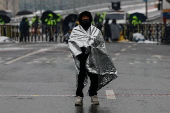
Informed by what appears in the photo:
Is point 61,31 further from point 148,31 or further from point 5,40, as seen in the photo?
point 148,31

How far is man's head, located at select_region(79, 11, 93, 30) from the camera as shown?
8016 millimetres

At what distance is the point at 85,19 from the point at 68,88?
8.17ft

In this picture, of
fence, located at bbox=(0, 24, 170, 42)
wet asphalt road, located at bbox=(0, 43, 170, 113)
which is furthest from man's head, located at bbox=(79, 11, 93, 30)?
fence, located at bbox=(0, 24, 170, 42)

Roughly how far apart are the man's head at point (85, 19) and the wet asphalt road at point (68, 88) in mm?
1234

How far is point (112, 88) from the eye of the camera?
1021 cm

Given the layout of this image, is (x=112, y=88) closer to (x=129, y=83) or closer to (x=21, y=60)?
(x=129, y=83)

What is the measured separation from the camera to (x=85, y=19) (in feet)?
26.3

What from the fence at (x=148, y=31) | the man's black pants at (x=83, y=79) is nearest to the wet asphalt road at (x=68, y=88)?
the man's black pants at (x=83, y=79)

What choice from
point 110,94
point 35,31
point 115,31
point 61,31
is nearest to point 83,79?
point 110,94

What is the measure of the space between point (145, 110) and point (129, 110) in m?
0.23

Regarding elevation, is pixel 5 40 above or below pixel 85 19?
below

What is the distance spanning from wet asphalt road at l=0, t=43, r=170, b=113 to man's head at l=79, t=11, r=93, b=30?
1.23m

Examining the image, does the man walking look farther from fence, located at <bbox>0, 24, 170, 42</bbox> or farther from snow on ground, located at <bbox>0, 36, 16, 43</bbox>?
fence, located at <bbox>0, 24, 170, 42</bbox>

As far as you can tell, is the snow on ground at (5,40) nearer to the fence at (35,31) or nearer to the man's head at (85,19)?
the fence at (35,31)
